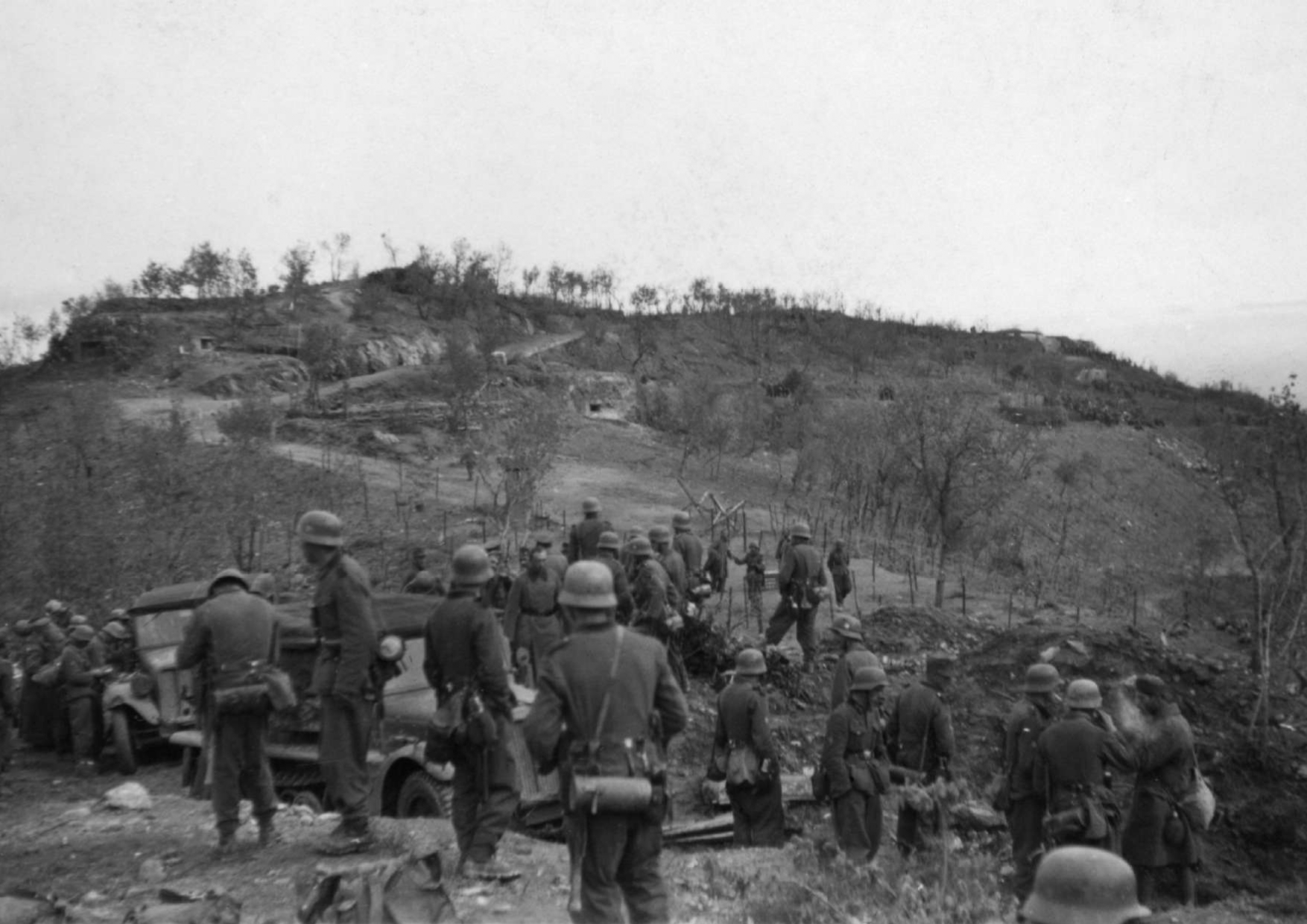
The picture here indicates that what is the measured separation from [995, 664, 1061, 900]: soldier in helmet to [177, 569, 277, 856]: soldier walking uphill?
185 inches

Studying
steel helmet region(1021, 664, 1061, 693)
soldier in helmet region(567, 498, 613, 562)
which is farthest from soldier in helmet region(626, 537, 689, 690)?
steel helmet region(1021, 664, 1061, 693)

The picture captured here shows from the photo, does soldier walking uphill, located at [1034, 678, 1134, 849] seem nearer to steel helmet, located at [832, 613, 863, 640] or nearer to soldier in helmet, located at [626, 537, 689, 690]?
steel helmet, located at [832, 613, 863, 640]

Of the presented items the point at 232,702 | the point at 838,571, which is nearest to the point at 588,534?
the point at 232,702

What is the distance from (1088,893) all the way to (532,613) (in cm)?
741

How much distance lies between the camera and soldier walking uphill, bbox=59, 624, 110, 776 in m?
9.83

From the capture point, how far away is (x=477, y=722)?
5.59 meters

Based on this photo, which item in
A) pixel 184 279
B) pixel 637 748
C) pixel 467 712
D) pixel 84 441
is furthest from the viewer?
pixel 184 279

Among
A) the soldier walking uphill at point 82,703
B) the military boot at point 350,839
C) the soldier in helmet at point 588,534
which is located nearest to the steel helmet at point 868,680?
the military boot at point 350,839

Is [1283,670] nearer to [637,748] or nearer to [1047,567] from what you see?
[637,748]

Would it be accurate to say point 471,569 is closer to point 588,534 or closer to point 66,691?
point 588,534

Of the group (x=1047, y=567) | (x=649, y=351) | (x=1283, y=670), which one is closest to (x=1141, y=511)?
(x=1047, y=567)

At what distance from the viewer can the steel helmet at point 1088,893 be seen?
86.7 inches

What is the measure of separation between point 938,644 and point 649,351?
167 feet

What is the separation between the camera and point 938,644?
50.1ft
